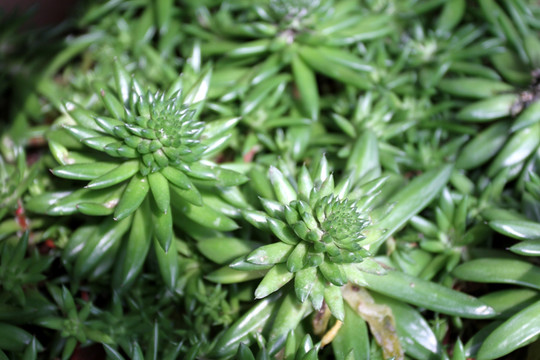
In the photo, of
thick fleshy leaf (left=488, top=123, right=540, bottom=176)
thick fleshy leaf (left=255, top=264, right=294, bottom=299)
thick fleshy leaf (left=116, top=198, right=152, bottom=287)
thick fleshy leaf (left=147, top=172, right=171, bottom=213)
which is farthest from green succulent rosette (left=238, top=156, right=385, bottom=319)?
thick fleshy leaf (left=488, top=123, right=540, bottom=176)

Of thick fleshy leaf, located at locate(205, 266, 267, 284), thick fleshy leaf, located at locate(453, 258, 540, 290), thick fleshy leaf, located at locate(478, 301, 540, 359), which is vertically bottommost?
thick fleshy leaf, located at locate(478, 301, 540, 359)

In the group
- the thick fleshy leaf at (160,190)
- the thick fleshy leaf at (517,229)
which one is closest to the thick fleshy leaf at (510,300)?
the thick fleshy leaf at (517,229)

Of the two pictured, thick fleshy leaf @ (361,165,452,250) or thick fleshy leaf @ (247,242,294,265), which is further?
thick fleshy leaf @ (361,165,452,250)

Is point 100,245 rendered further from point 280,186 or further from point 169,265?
point 280,186

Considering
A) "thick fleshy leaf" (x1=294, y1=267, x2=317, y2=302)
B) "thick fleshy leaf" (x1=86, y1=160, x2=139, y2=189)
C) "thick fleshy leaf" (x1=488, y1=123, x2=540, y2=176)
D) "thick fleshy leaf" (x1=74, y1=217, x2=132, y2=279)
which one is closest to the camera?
"thick fleshy leaf" (x1=294, y1=267, x2=317, y2=302)

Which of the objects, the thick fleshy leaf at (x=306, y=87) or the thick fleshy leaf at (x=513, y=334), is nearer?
the thick fleshy leaf at (x=513, y=334)

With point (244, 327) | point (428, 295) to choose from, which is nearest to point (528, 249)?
point (428, 295)

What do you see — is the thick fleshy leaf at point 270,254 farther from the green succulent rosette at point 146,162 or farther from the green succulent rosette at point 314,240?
the green succulent rosette at point 146,162

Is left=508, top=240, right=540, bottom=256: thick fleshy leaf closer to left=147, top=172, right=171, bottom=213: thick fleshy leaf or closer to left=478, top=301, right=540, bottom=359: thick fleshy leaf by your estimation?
left=478, top=301, right=540, bottom=359: thick fleshy leaf

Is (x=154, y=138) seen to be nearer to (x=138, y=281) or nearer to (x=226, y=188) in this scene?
(x=226, y=188)
